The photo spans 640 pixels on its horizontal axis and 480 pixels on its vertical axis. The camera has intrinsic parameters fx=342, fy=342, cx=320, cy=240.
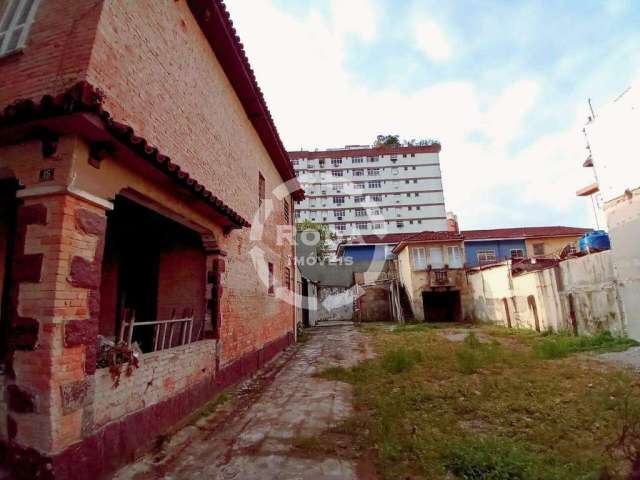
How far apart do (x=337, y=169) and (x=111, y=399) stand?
174 feet

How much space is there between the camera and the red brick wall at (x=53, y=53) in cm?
349

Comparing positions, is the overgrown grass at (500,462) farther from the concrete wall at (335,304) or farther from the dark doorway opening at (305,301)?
the concrete wall at (335,304)

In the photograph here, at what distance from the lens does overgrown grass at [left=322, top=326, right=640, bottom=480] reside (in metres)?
3.25

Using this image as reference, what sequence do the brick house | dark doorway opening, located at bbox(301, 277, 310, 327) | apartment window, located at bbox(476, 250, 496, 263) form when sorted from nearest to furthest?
the brick house, dark doorway opening, located at bbox(301, 277, 310, 327), apartment window, located at bbox(476, 250, 496, 263)

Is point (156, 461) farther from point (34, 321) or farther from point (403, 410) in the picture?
point (403, 410)

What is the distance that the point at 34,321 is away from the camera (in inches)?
115

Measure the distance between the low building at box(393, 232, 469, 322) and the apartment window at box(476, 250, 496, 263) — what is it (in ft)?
30.7

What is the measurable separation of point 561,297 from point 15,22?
630 inches

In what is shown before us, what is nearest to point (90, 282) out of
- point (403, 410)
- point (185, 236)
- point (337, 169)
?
point (185, 236)

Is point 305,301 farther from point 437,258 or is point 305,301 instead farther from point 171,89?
point 171,89

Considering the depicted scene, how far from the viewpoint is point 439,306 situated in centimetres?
2511

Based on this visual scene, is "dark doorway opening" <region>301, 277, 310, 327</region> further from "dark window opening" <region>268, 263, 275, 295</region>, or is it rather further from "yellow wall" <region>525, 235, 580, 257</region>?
"yellow wall" <region>525, 235, 580, 257</region>

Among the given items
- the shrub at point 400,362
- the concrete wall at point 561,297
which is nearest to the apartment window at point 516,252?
the concrete wall at point 561,297

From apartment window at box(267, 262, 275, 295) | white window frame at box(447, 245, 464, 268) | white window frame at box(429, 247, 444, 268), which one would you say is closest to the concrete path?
apartment window at box(267, 262, 275, 295)
